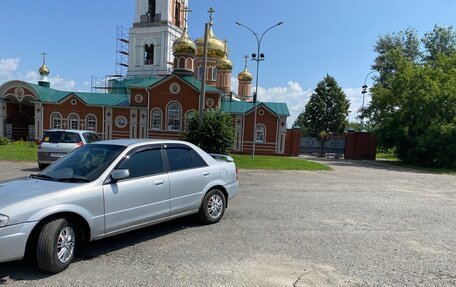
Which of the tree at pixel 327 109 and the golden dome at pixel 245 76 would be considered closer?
the golden dome at pixel 245 76

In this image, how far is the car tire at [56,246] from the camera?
14.0 feet

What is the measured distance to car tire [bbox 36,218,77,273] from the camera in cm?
425

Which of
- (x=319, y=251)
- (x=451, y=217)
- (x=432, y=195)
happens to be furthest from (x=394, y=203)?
(x=319, y=251)

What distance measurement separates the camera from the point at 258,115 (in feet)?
119

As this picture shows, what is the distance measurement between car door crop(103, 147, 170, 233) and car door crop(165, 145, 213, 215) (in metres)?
0.18

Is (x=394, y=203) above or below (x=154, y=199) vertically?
below

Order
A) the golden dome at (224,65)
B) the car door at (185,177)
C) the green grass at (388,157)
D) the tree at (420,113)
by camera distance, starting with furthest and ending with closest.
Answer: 1. the golden dome at (224,65)
2. the green grass at (388,157)
3. the tree at (420,113)
4. the car door at (185,177)

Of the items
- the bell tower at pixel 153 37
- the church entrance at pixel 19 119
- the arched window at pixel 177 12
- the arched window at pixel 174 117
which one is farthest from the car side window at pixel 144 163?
the arched window at pixel 177 12

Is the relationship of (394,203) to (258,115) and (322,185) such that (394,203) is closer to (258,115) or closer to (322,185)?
(322,185)

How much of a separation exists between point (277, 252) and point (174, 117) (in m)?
31.7

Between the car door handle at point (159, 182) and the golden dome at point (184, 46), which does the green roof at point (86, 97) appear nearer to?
the golden dome at point (184, 46)

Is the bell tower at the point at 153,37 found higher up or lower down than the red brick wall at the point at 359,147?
higher up

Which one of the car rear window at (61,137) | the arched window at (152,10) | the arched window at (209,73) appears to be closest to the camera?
the car rear window at (61,137)

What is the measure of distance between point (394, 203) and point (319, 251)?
5.58 meters
